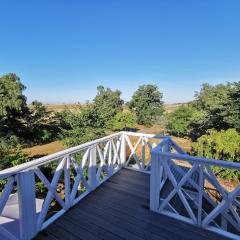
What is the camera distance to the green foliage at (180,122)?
790 inches

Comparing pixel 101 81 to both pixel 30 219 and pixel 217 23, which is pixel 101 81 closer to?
pixel 217 23

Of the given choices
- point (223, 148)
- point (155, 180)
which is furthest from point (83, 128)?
point (223, 148)

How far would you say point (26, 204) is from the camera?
2.25 metres

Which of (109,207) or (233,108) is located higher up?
(233,108)

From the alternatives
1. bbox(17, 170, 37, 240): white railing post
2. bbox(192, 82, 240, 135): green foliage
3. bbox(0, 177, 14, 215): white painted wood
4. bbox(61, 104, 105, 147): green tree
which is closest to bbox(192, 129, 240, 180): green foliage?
bbox(192, 82, 240, 135): green foliage

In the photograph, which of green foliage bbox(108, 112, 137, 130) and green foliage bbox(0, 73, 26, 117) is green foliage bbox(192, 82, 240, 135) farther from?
green foliage bbox(0, 73, 26, 117)

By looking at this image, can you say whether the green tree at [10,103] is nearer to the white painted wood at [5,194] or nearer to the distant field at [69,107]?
the distant field at [69,107]

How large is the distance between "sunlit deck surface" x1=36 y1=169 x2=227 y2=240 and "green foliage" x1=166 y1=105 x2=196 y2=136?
56.8 ft

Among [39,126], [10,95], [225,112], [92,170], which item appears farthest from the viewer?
[39,126]

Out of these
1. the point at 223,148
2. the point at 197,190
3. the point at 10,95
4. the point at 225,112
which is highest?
the point at 10,95

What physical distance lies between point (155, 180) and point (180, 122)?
17996 mm

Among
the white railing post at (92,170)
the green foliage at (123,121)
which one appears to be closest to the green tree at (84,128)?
the white railing post at (92,170)

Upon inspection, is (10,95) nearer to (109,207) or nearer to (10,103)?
(10,103)

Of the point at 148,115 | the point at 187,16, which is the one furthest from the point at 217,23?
the point at 148,115
